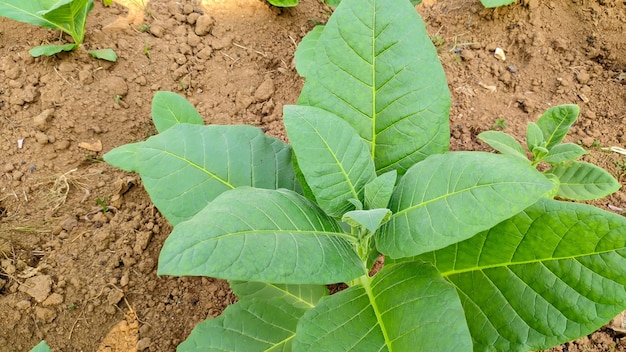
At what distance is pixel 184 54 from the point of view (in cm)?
307

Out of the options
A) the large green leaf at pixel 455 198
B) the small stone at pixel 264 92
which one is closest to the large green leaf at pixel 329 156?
the large green leaf at pixel 455 198

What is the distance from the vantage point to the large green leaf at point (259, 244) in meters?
1.05

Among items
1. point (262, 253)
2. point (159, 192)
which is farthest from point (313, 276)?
point (159, 192)

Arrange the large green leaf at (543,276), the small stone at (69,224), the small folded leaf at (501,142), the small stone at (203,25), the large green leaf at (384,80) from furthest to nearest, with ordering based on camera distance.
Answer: the small stone at (203,25), the small stone at (69,224), the small folded leaf at (501,142), the large green leaf at (384,80), the large green leaf at (543,276)

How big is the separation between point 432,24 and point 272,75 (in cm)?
115

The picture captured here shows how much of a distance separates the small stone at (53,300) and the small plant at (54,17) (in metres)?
1.45

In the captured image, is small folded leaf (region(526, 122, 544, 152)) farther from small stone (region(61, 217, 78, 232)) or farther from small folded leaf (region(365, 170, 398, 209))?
small stone (region(61, 217, 78, 232))

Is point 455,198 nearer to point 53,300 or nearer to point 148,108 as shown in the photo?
point 53,300

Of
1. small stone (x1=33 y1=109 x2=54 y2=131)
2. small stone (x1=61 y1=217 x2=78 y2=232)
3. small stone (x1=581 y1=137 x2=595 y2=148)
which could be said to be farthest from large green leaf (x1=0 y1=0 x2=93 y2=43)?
small stone (x1=581 y1=137 x2=595 y2=148)

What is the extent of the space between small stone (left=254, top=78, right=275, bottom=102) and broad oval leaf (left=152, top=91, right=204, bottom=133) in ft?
2.50

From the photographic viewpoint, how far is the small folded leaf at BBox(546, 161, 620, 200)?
2.11 metres

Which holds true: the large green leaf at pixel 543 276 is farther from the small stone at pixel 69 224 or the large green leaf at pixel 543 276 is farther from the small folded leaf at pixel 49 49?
the small folded leaf at pixel 49 49

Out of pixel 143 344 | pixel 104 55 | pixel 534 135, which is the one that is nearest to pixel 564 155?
pixel 534 135

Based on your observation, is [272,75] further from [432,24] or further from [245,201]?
[245,201]
